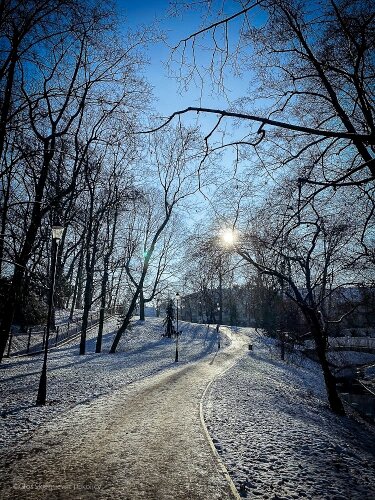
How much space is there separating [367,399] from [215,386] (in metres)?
13.0

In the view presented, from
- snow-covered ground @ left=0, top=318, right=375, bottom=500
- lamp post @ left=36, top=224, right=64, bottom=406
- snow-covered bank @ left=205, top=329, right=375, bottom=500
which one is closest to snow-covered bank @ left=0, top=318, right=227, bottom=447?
snow-covered ground @ left=0, top=318, right=375, bottom=500

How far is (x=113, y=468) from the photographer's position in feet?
16.8

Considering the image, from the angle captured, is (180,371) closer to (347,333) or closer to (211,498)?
(211,498)

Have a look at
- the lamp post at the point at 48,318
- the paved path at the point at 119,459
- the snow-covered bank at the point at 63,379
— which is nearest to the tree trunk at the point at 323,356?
the paved path at the point at 119,459

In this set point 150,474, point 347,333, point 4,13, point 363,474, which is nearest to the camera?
point 150,474

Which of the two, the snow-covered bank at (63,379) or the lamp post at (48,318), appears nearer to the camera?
the snow-covered bank at (63,379)

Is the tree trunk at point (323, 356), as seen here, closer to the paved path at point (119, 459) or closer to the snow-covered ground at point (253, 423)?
the snow-covered ground at point (253, 423)

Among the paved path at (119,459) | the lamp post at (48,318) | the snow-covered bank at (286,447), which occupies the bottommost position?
the snow-covered bank at (286,447)

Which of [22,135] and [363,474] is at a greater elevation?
[22,135]

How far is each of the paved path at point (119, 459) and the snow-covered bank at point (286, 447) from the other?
0.59 metres

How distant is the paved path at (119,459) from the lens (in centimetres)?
444

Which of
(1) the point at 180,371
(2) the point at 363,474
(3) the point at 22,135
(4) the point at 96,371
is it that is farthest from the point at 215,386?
(3) the point at 22,135

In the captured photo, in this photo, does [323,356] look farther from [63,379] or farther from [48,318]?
[63,379]

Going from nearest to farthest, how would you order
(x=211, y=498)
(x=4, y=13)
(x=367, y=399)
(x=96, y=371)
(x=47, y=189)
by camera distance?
(x=211, y=498) → (x=4, y=13) → (x=47, y=189) → (x=96, y=371) → (x=367, y=399)
